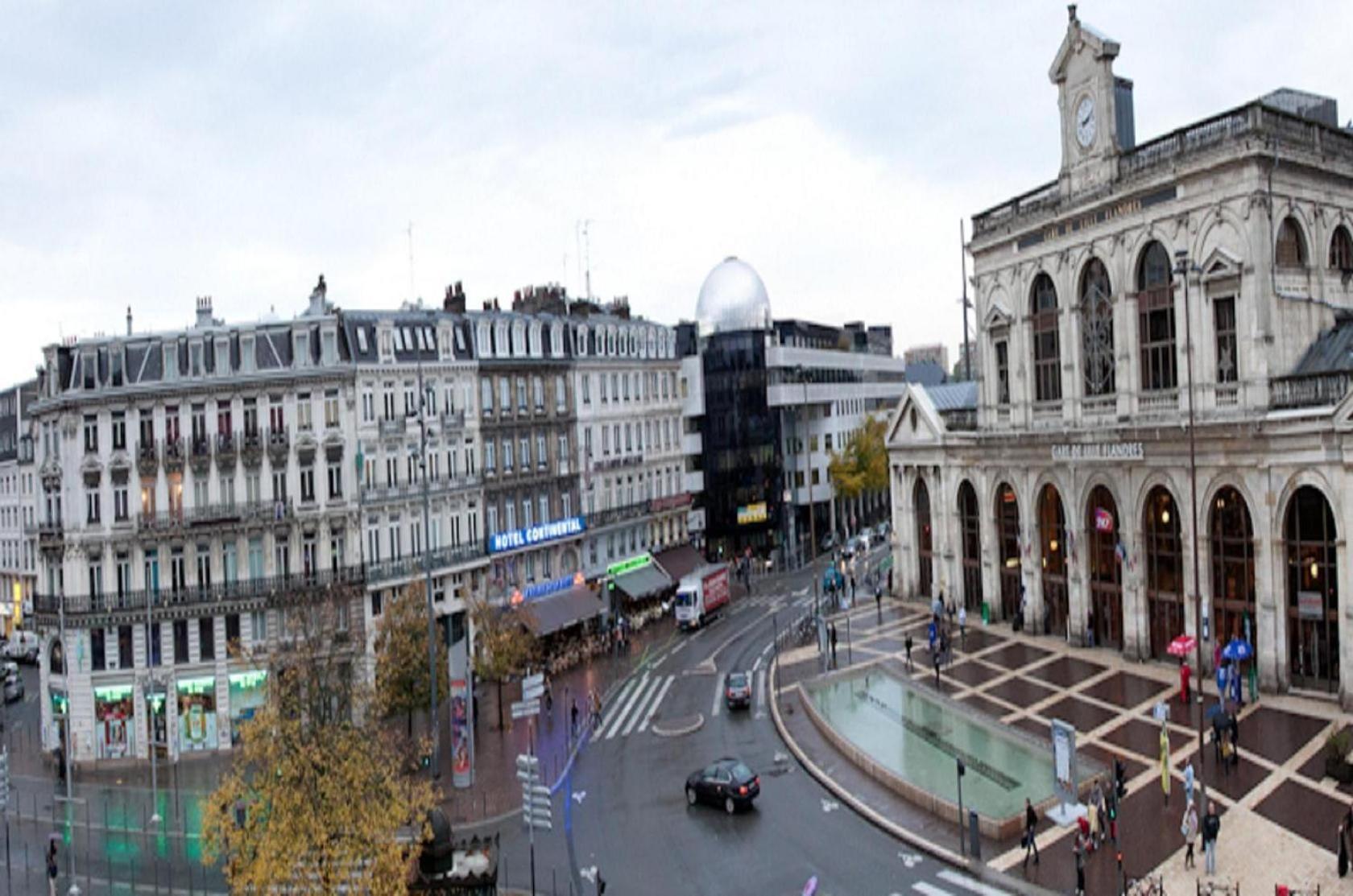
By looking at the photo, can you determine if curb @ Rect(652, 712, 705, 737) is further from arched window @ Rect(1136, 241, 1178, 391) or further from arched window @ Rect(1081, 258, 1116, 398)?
arched window @ Rect(1136, 241, 1178, 391)

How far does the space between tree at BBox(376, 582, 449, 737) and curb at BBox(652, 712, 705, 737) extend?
997cm

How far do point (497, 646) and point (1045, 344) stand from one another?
32116 mm

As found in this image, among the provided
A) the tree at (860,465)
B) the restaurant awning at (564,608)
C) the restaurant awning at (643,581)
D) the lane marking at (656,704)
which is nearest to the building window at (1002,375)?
the lane marking at (656,704)

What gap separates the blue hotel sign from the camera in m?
62.8

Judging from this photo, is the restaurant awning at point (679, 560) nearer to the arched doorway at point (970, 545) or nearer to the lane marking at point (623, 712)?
the arched doorway at point (970, 545)

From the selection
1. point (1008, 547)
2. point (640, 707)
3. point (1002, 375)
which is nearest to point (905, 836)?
point (640, 707)

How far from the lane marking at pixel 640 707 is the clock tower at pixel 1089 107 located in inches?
1274

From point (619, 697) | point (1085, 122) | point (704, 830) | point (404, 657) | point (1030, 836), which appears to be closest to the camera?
point (1030, 836)

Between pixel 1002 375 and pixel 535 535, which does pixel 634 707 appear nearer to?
pixel 535 535

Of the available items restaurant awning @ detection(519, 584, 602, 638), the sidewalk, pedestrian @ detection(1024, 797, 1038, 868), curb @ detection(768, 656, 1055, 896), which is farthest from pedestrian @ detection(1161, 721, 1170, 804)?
restaurant awning @ detection(519, 584, 602, 638)

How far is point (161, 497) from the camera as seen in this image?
52.2 meters

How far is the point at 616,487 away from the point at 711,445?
60.8 ft

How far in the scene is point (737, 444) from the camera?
9475cm

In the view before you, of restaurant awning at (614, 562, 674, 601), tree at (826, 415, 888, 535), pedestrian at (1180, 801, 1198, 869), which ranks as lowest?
pedestrian at (1180, 801, 1198, 869)
